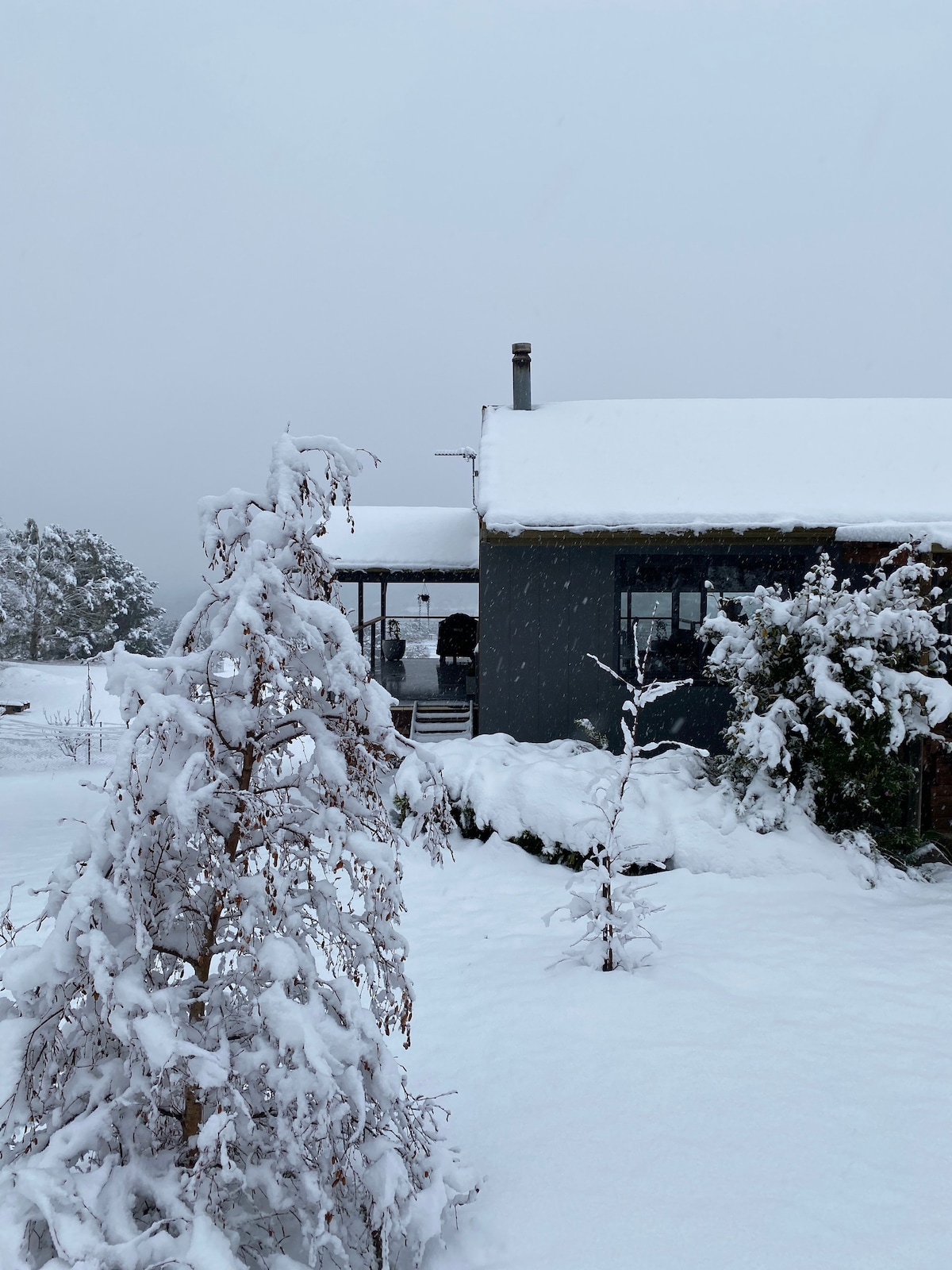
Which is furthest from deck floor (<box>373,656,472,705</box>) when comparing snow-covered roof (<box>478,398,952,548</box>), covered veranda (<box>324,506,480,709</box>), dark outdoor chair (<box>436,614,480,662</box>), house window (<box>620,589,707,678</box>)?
snow-covered roof (<box>478,398,952,548</box>)

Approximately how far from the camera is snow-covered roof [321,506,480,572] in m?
11.8

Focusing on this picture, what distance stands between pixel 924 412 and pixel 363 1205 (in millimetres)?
13916

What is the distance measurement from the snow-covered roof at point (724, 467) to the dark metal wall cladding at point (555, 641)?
74 centimetres

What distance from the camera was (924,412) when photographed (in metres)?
12.9

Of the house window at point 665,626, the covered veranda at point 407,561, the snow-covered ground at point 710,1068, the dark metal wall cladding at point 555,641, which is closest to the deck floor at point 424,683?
the covered veranda at point 407,561

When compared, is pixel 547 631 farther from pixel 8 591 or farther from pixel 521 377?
pixel 8 591

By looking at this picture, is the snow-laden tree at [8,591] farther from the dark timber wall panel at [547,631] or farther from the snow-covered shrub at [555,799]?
the snow-covered shrub at [555,799]

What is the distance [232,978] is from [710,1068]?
8.40 feet

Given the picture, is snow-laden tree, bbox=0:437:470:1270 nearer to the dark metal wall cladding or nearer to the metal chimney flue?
the dark metal wall cladding

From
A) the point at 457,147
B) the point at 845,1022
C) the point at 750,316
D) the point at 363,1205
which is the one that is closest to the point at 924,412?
the point at 845,1022

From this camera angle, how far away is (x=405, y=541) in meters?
12.7

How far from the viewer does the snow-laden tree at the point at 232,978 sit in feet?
7.30

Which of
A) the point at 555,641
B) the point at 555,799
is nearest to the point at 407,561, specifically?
the point at 555,641

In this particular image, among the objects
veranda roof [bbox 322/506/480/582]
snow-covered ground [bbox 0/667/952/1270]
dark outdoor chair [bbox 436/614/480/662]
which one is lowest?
snow-covered ground [bbox 0/667/952/1270]
